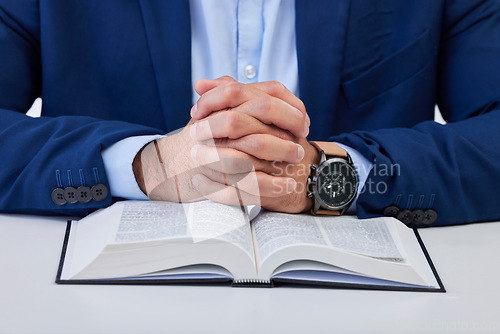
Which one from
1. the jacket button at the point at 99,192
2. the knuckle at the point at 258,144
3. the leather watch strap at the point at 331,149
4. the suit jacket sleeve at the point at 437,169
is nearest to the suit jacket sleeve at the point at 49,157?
the jacket button at the point at 99,192

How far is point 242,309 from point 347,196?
0.40 metres

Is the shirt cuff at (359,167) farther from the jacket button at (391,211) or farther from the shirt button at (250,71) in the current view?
the shirt button at (250,71)

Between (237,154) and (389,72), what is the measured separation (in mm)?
715

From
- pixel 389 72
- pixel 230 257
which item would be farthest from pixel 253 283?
pixel 389 72

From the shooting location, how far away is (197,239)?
2.78 feet

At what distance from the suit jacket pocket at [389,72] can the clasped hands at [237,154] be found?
471mm

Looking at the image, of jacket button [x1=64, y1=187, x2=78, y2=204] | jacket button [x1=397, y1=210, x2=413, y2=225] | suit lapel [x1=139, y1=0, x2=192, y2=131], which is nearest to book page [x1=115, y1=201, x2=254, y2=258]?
jacket button [x1=64, y1=187, x2=78, y2=204]

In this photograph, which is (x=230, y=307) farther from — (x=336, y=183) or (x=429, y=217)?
(x=429, y=217)

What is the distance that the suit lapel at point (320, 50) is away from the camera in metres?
1.45

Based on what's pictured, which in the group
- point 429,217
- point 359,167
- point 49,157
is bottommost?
point 429,217

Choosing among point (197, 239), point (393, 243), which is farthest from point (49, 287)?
point (393, 243)

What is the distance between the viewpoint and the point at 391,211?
110 cm

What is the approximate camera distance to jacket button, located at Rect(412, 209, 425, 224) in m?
1.11

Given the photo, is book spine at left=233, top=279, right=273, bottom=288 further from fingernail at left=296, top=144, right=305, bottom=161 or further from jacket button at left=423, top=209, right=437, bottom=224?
jacket button at left=423, top=209, right=437, bottom=224
